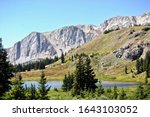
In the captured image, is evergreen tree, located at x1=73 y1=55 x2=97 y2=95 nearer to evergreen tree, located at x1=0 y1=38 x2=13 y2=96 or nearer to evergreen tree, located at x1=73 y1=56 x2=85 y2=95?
evergreen tree, located at x1=73 y1=56 x2=85 y2=95

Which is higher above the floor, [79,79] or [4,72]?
[4,72]

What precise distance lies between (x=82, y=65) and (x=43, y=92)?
24347mm

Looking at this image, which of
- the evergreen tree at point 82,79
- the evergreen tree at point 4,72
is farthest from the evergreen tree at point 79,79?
the evergreen tree at point 4,72

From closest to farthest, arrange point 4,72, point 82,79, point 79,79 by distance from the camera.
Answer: point 4,72 < point 79,79 < point 82,79

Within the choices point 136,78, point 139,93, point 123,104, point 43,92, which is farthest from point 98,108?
point 136,78

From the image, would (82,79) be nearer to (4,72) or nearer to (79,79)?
(79,79)

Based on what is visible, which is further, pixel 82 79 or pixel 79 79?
pixel 82 79

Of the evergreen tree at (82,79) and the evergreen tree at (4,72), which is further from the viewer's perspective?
the evergreen tree at (82,79)

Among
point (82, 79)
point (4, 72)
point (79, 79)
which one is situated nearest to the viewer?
point (4, 72)

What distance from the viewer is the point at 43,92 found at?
4534 cm

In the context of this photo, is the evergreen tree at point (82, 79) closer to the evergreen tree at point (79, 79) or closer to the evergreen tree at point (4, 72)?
the evergreen tree at point (79, 79)

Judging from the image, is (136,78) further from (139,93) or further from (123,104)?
(123,104)

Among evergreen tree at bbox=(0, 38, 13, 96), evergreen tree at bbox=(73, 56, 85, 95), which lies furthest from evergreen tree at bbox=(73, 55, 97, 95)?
evergreen tree at bbox=(0, 38, 13, 96)

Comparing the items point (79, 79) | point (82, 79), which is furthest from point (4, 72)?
point (82, 79)
